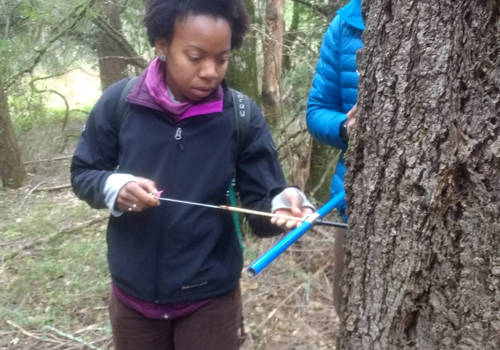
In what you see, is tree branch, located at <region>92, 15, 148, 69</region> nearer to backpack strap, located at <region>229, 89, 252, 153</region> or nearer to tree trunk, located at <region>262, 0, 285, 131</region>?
tree trunk, located at <region>262, 0, 285, 131</region>

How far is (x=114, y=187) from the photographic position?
4.98ft

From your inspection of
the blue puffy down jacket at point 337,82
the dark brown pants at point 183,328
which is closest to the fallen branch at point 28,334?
the dark brown pants at point 183,328

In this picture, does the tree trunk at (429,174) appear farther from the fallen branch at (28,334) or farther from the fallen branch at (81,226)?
the fallen branch at (81,226)

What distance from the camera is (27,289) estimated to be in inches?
139

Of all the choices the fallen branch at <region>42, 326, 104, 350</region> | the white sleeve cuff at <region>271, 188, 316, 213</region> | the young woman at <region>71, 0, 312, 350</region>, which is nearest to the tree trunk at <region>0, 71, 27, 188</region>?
the fallen branch at <region>42, 326, 104, 350</region>

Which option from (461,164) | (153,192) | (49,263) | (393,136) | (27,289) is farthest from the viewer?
(49,263)

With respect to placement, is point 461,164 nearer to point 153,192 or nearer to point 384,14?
point 384,14

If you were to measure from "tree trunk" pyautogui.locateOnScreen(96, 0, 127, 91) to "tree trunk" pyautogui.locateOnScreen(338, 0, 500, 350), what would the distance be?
400 cm

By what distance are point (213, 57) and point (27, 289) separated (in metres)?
2.70

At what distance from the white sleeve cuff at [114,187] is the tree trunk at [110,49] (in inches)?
132

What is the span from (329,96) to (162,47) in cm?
65

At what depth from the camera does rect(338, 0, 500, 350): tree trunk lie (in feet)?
2.93

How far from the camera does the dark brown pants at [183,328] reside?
168cm

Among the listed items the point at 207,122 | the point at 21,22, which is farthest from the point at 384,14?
the point at 21,22
